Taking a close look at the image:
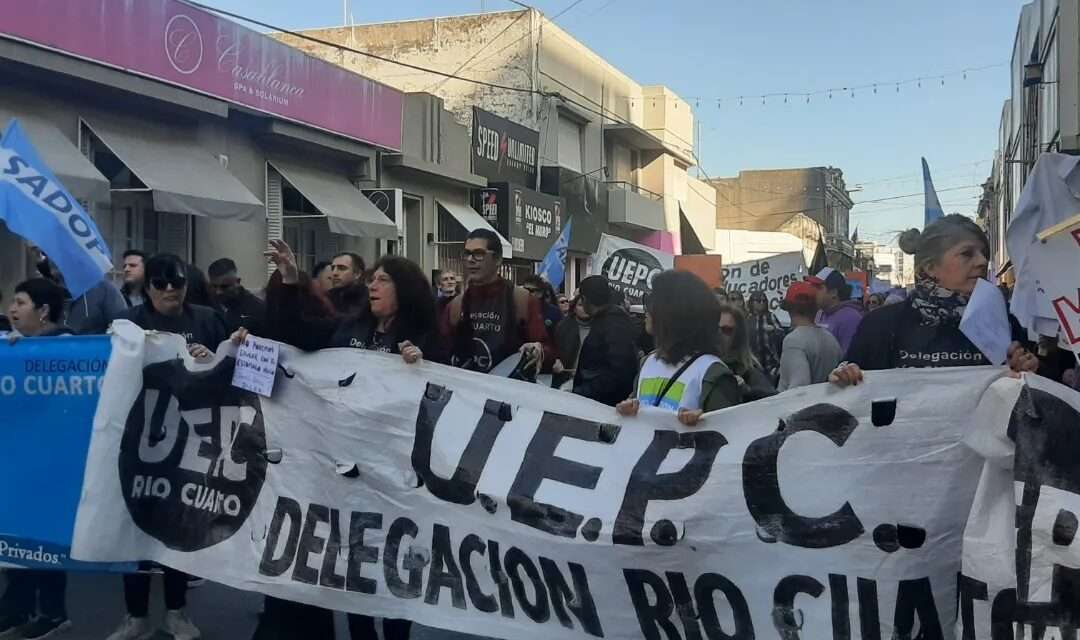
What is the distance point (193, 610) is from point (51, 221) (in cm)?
227

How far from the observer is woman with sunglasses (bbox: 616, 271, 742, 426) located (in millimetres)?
3945

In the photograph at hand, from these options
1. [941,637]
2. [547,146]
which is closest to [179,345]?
[941,637]

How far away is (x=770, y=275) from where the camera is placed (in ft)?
49.1

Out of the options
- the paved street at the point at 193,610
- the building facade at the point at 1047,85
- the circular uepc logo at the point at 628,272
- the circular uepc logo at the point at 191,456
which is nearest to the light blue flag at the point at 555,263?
the circular uepc logo at the point at 628,272

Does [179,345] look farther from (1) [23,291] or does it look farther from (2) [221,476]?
(1) [23,291]

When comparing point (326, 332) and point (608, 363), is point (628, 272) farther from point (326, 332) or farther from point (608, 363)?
point (326, 332)

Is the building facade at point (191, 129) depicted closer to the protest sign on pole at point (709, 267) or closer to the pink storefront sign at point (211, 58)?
the pink storefront sign at point (211, 58)

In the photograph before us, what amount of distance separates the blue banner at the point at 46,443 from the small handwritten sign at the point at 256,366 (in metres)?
0.68

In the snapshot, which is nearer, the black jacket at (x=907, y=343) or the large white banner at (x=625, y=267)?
the black jacket at (x=907, y=343)

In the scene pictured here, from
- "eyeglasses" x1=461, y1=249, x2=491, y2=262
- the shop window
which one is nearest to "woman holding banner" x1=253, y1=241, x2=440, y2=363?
"eyeglasses" x1=461, y1=249, x2=491, y2=262

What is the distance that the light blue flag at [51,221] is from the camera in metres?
5.58

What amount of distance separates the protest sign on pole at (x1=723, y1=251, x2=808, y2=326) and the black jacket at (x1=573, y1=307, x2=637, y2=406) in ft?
28.3

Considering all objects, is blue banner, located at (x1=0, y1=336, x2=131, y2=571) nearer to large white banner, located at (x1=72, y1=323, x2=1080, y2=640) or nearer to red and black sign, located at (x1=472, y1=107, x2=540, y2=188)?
large white banner, located at (x1=72, y1=323, x2=1080, y2=640)

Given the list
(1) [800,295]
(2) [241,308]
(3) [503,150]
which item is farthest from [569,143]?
(1) [800,295]
